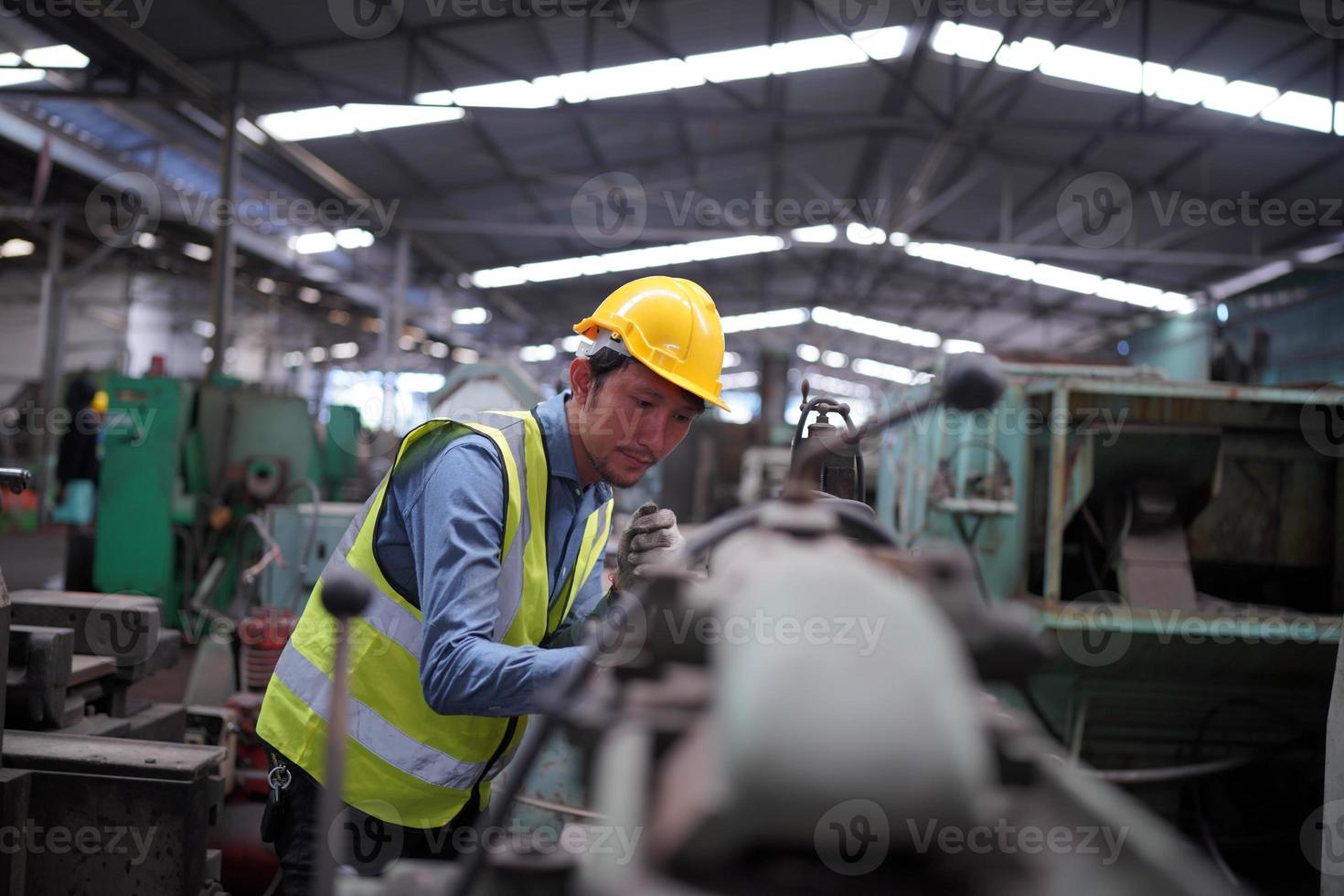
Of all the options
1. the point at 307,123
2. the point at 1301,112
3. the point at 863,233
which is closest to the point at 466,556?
the point at 307,123

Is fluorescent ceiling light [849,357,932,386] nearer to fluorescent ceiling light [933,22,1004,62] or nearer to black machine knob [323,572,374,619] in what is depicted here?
fluorescent ceiling light [933,22,1004,62]

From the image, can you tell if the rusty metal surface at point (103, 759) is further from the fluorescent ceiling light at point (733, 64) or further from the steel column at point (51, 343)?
the steel column at point (51, 343)

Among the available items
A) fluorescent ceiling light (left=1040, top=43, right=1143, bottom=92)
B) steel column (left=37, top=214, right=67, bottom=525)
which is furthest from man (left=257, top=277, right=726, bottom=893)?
steel column (left=37, top=214, right=67, bottom=525)

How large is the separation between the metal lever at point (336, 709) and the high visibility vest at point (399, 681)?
549mm

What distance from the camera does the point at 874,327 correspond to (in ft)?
46.8

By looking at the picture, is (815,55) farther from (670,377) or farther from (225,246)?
(670,377)

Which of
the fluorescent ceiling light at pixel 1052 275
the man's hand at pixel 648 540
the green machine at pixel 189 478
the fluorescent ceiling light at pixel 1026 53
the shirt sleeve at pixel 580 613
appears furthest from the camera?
the fluorescent ceiling light at pixel 1052 275

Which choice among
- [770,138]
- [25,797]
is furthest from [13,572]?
[770,138]

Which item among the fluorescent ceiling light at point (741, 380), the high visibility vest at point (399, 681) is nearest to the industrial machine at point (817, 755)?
the high visibility vest at point (399, 681)

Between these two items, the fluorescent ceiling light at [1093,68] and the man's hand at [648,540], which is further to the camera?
the fluorescent ceiling light at [1093,68]

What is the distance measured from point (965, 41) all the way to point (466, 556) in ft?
20.9

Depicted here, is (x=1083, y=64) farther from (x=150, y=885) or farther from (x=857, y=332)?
(x=857, y=332)

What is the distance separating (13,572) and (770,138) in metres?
7.18

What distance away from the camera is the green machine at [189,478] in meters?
4.81
